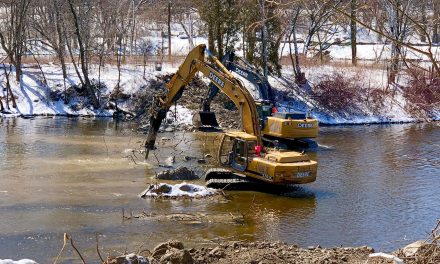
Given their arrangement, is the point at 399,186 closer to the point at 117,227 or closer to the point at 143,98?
the point at 117,227

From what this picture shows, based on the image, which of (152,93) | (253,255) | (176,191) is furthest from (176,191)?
(152,93)

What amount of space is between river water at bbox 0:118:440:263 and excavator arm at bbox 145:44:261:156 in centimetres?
188

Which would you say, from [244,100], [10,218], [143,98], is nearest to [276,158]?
[244,100]

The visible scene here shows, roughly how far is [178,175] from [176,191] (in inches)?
96.1

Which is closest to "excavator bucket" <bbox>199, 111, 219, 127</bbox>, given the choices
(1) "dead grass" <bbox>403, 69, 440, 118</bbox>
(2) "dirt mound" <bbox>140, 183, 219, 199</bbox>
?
(2) "dirt mound" <bbox>140, 183, 219, 199</bbox>

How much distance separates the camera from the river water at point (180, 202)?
14.8 m

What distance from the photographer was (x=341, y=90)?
42.8 metres

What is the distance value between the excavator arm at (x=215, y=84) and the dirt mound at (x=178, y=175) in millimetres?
2394

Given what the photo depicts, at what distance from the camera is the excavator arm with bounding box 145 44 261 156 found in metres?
20.3

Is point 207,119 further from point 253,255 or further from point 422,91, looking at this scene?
point 422,91

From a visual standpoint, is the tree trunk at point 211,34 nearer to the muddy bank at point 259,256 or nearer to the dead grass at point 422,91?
the muddy bank at point 259,256

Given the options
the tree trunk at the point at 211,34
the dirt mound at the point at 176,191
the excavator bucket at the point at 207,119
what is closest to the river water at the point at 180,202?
the dirt mound at the point at 176,191

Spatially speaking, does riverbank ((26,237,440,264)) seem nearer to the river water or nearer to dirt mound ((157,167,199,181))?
the river water

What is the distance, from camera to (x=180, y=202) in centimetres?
1802
